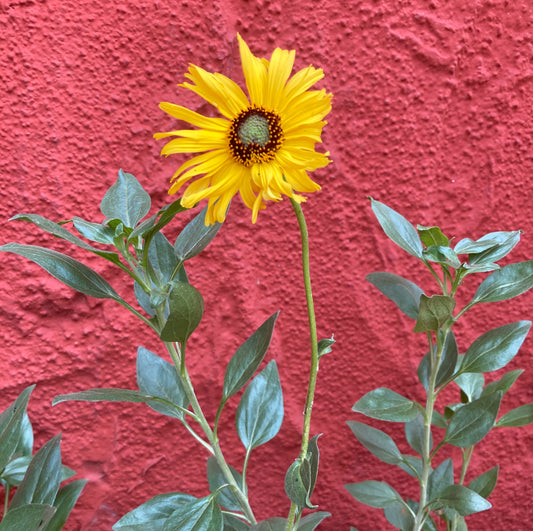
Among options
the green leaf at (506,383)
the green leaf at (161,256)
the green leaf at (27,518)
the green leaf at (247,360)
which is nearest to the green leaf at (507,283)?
the green leaf at (506,383)

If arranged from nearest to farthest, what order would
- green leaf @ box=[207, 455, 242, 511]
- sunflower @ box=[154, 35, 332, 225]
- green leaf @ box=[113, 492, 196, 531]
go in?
sunflower @ box=[154, 35, 332, 225], green leaf @ box=[113, 492, 196, 531], green leaf @ box=[207, 455, 242, 511]

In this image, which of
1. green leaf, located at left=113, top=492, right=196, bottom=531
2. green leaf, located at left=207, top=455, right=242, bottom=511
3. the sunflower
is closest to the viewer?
the sunflower

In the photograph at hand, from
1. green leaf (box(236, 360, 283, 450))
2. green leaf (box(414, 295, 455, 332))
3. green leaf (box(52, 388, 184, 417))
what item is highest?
green leaf (box(414, 295, 455, 332))

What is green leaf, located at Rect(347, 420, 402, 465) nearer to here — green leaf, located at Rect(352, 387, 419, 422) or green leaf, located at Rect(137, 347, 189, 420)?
green leaf, located at Rect(352, 387, 419, 422)

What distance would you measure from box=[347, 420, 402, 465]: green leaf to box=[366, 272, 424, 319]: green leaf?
0.18 meters

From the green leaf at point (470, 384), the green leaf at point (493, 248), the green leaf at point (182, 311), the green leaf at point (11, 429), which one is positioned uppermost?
the green leaf at point (493, 248)

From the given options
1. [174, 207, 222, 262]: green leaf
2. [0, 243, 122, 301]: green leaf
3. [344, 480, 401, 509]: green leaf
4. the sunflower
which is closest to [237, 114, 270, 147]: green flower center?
the sunflower

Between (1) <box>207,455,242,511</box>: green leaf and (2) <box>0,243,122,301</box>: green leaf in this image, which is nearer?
(2) <box>0,243,122,301</box>: green leaf

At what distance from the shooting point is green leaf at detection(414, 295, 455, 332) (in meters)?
0.60

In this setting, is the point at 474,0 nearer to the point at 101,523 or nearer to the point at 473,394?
the point at 473,394

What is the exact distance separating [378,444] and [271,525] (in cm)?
19

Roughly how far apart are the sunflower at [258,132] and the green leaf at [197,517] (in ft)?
1.00

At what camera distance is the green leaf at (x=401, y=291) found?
0.70 m

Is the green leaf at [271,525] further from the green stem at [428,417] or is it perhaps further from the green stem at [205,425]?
the green stem at [428,417]
